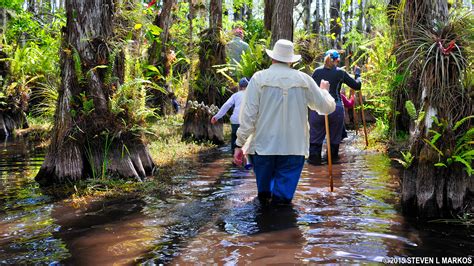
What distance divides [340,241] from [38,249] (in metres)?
2.93

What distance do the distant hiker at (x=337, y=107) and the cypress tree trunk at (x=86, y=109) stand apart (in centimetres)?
394

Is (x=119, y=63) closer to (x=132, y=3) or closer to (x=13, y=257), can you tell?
(x=132, y=3)

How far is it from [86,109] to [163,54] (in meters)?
11.4

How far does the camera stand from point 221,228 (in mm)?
5777

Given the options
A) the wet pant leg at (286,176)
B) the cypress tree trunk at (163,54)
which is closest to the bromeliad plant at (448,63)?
the wet pant leg at (286,176)

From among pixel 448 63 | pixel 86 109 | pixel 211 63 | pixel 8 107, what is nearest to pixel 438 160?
pixel 448 63

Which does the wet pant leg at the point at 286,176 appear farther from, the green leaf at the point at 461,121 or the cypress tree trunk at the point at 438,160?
the green leaf at the point at 461,121

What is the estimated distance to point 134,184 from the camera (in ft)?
26.3

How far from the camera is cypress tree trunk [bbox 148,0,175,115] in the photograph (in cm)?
1805

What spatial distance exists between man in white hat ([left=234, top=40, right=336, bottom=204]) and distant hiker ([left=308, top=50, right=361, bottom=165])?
3.57 metres

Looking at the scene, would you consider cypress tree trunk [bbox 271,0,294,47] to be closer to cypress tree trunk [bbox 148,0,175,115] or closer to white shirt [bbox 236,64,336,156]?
cypress tree trunk [bbox 148,0,175,115]

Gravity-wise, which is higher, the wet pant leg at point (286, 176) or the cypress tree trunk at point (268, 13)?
the cypress tree trunk at point (268, 13)

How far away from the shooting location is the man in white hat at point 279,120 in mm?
6543

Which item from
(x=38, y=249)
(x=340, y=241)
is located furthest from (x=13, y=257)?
(x=340, y=241)
